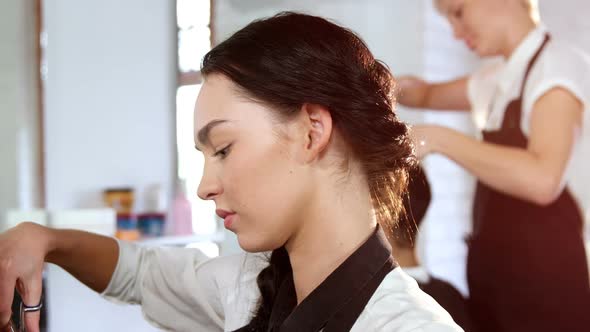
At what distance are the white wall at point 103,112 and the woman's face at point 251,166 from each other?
2.50 ft

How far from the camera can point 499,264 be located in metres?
1.50

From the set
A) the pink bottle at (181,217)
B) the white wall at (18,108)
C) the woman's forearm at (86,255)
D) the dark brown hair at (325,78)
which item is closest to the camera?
the dark brown hair at (325,78)

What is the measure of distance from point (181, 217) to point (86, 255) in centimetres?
96

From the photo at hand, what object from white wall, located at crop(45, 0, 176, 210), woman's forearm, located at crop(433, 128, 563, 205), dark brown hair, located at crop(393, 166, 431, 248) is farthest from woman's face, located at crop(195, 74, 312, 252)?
white wall, located at crop(45, 0, 176, 210)

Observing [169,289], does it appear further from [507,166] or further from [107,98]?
[107,98]

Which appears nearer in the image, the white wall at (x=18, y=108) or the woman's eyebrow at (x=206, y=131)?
the woman's eyebrow at (x=206, y=131)

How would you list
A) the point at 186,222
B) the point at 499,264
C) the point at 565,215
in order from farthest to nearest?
the point at 186,222 → the point at 499,264 → the point at 565,215

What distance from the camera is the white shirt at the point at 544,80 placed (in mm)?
1330

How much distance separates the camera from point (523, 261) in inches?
57.7

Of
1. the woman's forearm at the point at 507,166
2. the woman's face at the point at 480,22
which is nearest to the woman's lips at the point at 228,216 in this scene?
the woman's forearm at the point at 507,166

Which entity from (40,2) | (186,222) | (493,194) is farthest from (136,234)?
(493,194)

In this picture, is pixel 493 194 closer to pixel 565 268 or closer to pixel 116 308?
pixel 565 268

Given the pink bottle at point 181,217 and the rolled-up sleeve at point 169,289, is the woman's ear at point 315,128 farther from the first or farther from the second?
the pink bottle at point 181,217

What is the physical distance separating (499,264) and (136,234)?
909 mm
